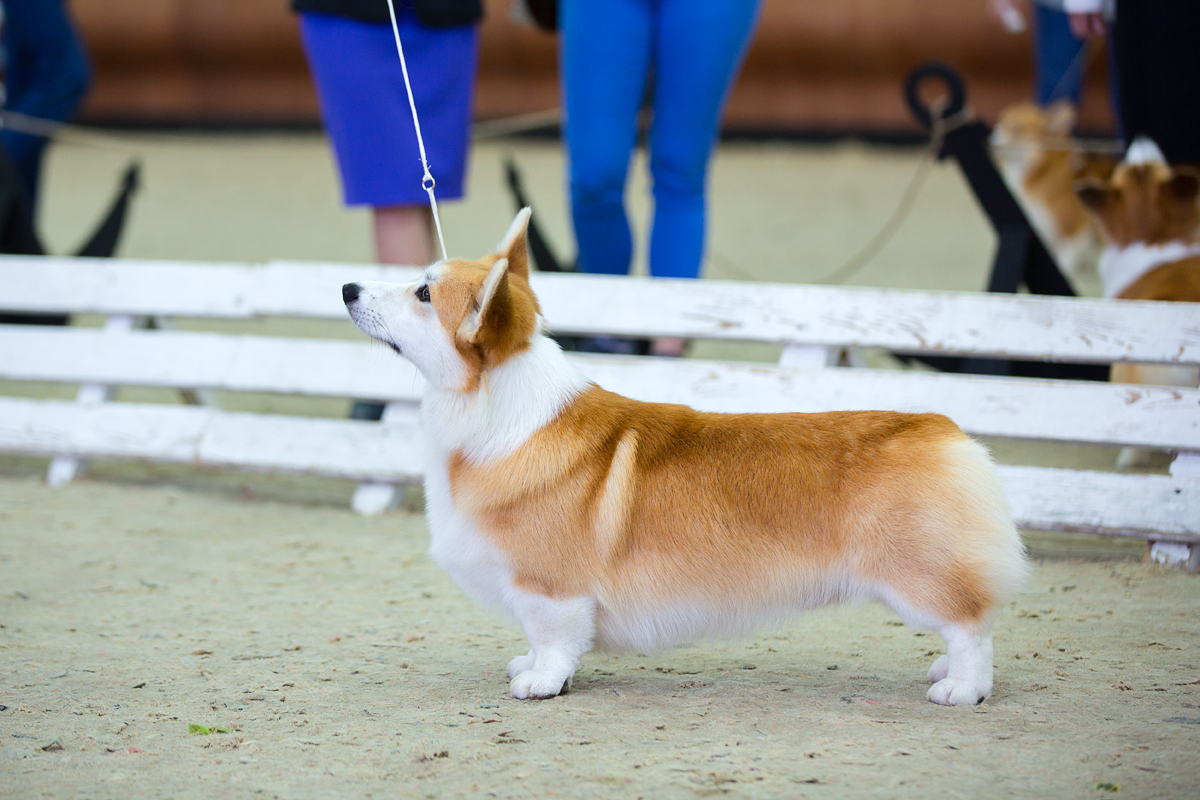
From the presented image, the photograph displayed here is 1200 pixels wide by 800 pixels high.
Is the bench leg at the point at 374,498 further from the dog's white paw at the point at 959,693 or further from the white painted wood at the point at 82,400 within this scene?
the dog's white paw at the point at 959,693

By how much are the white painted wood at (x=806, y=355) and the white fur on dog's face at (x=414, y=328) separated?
1296mm

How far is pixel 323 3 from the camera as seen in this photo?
312cm

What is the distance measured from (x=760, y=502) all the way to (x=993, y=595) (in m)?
0.40

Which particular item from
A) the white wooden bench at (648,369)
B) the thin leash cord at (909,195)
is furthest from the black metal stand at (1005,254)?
the white wooden bench at (648,369)

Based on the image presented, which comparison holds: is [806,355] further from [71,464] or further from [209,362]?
[71,464]

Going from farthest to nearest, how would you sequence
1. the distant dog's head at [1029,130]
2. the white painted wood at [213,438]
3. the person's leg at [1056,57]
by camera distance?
the person's leg at [1056,57]
the distant dog's head at [1029,130]
the white painted wood at [213,438]

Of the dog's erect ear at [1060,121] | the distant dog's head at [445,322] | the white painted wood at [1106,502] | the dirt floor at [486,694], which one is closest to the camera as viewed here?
the dirt floor at [486,694]

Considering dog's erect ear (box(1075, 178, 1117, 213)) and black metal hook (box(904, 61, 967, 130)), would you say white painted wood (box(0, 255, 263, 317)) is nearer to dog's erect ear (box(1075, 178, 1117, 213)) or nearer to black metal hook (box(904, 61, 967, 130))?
black metal hook (box(904, 61, 967, 130))

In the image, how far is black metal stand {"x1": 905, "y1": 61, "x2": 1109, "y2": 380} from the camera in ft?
10.5

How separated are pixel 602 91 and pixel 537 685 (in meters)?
1.78

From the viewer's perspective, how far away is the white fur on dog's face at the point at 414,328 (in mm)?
1918

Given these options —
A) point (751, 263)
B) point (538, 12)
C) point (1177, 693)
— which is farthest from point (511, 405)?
point (751, 263)

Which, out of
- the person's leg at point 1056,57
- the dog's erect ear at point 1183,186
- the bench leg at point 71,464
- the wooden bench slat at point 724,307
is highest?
the person's leg at point 1056,57

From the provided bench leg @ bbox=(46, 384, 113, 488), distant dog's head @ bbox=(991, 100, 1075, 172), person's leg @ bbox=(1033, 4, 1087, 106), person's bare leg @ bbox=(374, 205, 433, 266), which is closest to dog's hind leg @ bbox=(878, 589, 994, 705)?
person's bare leg @ bbox=(374, 205, 433, 266)
